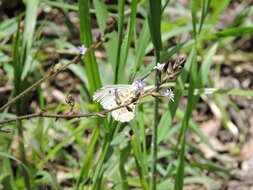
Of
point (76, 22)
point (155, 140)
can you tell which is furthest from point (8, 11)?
point (155, 140)

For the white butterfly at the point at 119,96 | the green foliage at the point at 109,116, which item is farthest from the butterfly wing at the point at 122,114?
the green foliage at the point at 109,116

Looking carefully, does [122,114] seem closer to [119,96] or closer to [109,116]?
[119,96]

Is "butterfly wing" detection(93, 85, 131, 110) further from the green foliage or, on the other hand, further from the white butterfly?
the green foliage

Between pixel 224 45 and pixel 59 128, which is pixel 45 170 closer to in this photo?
pixel 59 128

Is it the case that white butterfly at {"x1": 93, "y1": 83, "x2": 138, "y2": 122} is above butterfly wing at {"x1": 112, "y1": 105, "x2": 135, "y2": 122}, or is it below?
above

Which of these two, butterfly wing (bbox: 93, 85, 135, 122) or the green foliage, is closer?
butterfly wing (bbox: 93, 85, 135, 122)

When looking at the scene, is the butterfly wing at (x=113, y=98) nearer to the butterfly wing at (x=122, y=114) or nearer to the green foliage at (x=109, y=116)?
the butterfly wing at (x=122, y=114)

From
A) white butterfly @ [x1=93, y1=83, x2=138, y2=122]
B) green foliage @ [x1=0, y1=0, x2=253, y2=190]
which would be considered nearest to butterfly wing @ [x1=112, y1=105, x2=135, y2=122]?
white butterfly @ [x1=93, y1=83, x2=138, y2=122]

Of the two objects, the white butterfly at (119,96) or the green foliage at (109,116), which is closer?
the white butterfly at (119,96)

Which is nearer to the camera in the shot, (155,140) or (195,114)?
(155,140)
